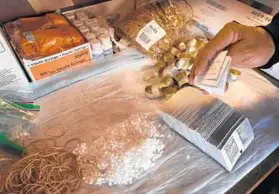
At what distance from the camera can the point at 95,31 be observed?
2.28 ft

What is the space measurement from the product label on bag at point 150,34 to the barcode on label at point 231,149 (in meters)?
0.37

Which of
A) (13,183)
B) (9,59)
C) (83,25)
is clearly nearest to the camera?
(13,183)

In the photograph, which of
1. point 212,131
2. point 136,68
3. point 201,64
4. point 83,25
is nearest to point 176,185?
point 212,131

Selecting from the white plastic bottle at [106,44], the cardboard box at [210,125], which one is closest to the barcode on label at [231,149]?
the cardboard box at [210,125]

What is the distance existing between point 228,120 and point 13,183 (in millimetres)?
432

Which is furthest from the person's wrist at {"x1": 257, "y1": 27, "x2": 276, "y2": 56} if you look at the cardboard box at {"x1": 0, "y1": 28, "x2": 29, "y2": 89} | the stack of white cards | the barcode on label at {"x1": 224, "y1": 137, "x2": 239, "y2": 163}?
the cardboard box at {"x1": 0, "y1": 28, "x2": 29, "y2": 89}

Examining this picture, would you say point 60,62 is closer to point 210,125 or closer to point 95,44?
point 95,44

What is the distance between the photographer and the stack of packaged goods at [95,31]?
67 cm

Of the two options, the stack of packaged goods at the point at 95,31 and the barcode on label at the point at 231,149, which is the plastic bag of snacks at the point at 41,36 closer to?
the stack of packaged goods at the point at 95,31

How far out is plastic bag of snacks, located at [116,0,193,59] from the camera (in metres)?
0.72

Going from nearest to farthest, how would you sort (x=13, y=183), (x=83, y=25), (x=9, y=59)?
(x=13, y=183) → (x=9, y=59) → (x=83, y=25)

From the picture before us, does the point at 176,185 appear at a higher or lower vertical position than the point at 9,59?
lower

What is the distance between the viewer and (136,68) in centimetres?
74

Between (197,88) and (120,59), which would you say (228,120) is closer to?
(197,88)
